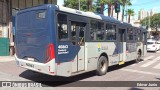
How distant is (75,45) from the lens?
29.5ft

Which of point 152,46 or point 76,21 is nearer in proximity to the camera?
point 76,21

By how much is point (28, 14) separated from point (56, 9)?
1376 millimetres

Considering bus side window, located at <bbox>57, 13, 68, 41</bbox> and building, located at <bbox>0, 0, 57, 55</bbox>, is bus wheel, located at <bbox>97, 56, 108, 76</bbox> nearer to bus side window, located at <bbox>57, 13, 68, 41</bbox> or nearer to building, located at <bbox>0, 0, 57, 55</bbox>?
bus side window, located at <bbox>57, 13, 68, 41</bbox>

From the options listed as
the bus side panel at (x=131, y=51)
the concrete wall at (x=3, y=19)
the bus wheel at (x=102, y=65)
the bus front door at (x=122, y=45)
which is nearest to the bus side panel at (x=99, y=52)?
the bus wheel at (x=102, y=65)

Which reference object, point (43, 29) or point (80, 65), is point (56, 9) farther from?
point (80, 65)

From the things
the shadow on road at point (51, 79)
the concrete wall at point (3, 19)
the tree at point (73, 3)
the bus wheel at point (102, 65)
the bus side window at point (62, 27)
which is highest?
the tree at point (73, 3)

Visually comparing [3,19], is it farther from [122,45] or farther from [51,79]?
[51,79]

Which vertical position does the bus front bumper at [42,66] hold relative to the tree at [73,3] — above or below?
below

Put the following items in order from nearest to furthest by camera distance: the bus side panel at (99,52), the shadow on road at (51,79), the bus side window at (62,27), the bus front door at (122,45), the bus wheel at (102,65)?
1. the bus side window at (62,27)
2. the shadow on road at (51,79)
3. the bus side panel at (99,52)
4. the bus wheel at (102,65)
5. the bus front door at (122,45)

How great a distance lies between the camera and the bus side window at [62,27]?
8242mm

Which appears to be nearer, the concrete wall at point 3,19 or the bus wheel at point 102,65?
the bus wheel at point 102,65

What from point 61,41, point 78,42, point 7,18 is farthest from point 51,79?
point 7,18

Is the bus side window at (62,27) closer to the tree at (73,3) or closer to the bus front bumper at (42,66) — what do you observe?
the bus front bumper at (42,66)

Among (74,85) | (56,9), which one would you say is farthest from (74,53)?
(56,9)
